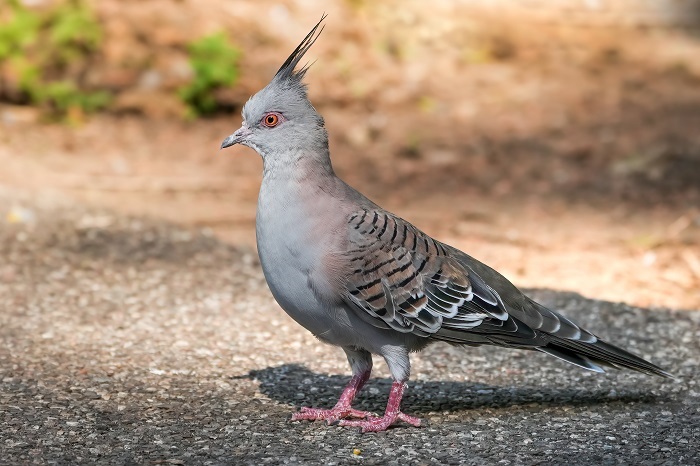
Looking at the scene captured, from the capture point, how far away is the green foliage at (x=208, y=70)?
9.79 metres

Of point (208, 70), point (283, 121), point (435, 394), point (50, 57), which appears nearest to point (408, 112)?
point (208, 70)

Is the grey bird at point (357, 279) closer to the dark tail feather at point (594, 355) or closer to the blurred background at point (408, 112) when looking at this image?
the dark tail feather at point (594, 355)

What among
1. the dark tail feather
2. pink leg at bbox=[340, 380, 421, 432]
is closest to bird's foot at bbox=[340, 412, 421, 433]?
pink leg at bbox=[340, 380, 421, 432]

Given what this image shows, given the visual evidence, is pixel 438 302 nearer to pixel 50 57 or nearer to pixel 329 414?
pixel 329 414

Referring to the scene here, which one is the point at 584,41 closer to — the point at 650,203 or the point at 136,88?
the point at 650,203

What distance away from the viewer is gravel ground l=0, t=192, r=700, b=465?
385cm

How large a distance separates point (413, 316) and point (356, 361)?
0.41 meters

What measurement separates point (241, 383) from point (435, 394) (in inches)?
34.3

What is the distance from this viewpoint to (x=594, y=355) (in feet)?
13.6

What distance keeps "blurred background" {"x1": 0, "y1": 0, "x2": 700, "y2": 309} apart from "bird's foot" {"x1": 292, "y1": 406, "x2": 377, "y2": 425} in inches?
118

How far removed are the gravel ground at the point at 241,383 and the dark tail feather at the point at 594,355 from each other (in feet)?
0.76

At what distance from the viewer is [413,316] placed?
4.00 m

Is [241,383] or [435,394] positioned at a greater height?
[435,394]

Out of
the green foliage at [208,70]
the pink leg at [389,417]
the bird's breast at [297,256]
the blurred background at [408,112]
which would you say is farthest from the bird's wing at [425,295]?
the green foliage at [208,70]
